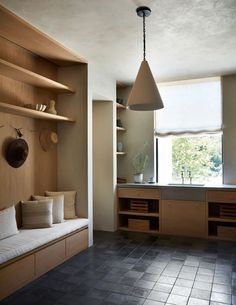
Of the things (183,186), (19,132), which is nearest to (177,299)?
(183,186)

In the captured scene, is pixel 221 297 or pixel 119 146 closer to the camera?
pixel 221 297

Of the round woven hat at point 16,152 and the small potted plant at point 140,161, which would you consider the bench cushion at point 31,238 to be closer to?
the round woven hat at point 16,152

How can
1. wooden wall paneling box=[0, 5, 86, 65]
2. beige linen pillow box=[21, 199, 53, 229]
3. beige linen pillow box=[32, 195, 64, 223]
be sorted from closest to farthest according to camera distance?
wooden wall paneling box=[0, 5, 86, 65] → beige linen pillow box=[21, 199, 53, 229] → beige linen pillow box=[32, 195, 64, 223]

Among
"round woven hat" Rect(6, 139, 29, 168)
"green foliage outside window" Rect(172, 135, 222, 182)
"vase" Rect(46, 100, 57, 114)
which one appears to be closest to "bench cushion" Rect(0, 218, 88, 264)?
"round woven hat" Rect(6, 139, 29, 168)

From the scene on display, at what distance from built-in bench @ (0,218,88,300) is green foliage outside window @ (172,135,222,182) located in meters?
2.47

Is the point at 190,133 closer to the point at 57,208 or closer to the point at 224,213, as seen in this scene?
the point at 224,213

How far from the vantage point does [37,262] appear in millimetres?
3264

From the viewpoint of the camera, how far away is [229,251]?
4223 millimetres

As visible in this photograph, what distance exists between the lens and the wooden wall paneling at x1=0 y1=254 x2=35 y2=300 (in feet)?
9.12

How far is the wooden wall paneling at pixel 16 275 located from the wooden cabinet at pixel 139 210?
2.56 m

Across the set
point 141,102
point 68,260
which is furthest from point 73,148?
point 141,102

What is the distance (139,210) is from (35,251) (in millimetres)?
2568

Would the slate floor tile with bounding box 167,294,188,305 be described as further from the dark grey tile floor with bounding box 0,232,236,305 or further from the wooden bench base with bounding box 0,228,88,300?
the wooden bench base with bounding box 0,228,88,300

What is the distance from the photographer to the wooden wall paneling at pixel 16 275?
109 inches
